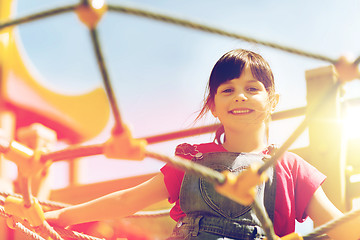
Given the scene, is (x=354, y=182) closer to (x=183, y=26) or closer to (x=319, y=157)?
(x=319, y=157)

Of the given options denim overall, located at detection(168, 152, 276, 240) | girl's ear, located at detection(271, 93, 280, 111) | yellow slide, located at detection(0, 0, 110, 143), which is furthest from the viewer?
yellow slide, located at detection(0, 0, 110, 143)

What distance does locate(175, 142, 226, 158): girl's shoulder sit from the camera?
1.00 metres

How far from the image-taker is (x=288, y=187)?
92 cm

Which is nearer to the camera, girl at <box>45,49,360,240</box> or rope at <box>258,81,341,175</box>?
rope at <box>258,81,341,175</box>

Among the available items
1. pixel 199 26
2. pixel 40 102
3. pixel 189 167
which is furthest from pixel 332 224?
pixel 40 102

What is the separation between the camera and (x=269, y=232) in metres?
0.62

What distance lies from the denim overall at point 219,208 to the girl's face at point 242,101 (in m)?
0.07

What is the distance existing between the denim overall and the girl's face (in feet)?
0.24

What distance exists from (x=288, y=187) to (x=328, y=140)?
29 cm

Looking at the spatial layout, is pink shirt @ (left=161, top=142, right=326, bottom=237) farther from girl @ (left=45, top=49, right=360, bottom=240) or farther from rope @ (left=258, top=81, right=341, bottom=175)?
rope @ (left=258, top=81, right=341, bottom=175)

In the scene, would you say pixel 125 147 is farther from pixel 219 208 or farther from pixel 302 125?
pixel 219 208

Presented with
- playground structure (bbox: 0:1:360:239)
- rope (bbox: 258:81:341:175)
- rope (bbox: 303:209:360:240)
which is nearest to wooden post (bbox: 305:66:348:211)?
playground structure (bbox: 0:1:360:239)

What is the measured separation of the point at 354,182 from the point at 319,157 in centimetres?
11

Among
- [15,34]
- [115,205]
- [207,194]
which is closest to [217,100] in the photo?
[207,194]
